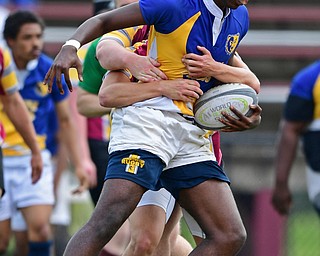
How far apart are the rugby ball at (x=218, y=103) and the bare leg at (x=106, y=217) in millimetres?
544

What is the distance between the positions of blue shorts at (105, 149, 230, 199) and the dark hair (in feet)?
12.5

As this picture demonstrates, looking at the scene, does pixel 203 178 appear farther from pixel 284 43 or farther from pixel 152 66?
pixel 284 43

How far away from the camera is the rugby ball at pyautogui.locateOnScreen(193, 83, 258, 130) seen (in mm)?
5629

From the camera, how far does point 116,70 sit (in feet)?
18.8

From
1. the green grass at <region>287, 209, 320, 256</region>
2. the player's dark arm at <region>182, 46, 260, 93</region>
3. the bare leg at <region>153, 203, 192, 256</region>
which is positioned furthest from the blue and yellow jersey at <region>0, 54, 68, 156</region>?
the player's dark arm at <region>182, 46, 260, 93</region>

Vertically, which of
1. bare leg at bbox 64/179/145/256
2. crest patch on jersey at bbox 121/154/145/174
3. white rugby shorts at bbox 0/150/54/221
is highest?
crest patch on jersey at bbox 121/154/145/174

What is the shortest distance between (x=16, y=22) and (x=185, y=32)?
3963 mm

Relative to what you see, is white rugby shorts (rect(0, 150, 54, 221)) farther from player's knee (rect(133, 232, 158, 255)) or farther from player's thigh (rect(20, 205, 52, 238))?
player's knee (rect(133, 232, 158, 255))

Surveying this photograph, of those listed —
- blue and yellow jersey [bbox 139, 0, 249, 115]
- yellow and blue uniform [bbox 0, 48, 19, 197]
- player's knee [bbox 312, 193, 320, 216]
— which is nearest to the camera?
blue and yellow jersey [bbox 139, 0, 249, 115]

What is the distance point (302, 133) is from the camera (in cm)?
885

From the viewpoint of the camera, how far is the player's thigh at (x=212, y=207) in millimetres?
5547

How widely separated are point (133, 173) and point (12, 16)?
4.23m

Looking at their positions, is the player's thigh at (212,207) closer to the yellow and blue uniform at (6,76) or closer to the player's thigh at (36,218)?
the yellow and blue uniform at (6,76)

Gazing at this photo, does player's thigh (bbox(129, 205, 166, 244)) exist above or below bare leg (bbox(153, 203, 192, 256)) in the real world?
above
